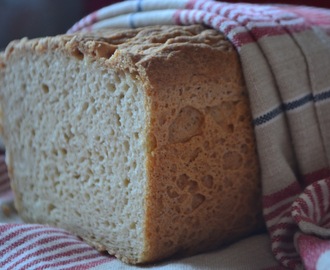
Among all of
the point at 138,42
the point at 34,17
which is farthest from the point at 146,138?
the point at 34,17

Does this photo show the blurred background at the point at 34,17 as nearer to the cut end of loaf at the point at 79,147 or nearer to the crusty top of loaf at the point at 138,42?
the cut end of loaf at the point at 79,147

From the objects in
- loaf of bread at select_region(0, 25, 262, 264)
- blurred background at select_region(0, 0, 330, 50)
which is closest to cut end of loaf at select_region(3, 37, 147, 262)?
loaf of bread at select_region(0, 25, 262, 264)

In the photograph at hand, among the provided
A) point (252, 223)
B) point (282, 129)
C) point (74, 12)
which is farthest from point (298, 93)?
point (74, 12)

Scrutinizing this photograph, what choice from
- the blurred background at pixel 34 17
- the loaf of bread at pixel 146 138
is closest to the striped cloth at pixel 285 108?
the loaf of bread at pixel 146 138

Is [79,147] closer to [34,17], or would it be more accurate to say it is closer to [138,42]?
[138,42]

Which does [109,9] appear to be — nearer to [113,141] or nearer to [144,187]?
[113,141]

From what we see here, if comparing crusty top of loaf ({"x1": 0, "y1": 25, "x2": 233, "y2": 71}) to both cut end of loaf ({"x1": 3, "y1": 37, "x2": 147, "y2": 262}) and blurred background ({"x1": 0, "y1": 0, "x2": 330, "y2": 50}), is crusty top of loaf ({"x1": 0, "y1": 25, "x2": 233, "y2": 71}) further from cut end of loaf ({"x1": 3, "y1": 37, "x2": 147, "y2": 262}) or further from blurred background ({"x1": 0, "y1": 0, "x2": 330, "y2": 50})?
blurred background ({"x1": 0, "y1": 0, "x2": 330, "y2": 50})
